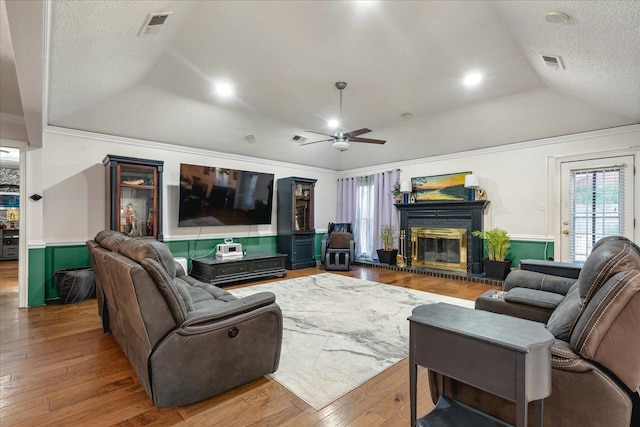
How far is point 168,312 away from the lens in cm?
188

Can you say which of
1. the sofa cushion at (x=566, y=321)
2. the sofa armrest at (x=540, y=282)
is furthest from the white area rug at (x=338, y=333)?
the sofa cushion at (x=566, y=321)

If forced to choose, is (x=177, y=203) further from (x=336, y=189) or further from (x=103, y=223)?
(x=336, y=189)

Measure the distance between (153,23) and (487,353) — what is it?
11.2 ft

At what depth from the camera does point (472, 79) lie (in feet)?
13.5

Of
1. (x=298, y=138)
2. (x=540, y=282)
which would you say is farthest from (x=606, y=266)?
(x=298, y=138)

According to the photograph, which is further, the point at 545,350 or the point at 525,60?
the point at 525,60

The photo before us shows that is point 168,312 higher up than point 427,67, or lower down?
lower down

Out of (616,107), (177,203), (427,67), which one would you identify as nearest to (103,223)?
(177,203)

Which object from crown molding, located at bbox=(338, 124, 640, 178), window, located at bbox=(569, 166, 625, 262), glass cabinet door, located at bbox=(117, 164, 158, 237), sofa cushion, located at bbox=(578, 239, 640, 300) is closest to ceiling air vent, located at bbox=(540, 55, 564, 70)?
crown molding, located at bbox=(338, 124, 640, 178)

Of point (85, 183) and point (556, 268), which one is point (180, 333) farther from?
point (85, 183)

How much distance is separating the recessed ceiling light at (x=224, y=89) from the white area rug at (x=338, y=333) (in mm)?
3027

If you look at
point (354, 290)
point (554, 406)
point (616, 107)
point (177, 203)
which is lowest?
point (354, 290)

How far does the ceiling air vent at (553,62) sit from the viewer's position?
129 inches

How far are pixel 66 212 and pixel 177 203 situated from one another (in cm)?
157
